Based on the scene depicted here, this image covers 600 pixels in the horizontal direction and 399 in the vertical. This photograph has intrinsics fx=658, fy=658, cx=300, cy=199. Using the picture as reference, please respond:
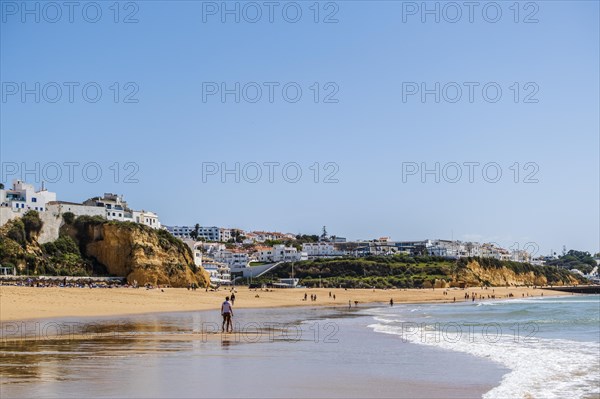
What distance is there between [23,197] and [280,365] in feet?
197

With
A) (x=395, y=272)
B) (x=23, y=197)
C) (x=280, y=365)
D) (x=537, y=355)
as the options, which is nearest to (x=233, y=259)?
(x=395, y=272)

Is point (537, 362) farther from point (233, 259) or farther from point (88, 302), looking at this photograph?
point (233, 259)

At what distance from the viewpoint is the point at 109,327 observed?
72.3ft

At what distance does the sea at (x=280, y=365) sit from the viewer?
9613 millimetres

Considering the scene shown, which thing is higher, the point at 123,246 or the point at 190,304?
the point at 123,246

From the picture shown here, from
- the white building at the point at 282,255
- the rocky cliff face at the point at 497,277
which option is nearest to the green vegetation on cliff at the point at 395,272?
the rocky cliff face at the point at 497,277

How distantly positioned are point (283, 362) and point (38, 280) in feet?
137

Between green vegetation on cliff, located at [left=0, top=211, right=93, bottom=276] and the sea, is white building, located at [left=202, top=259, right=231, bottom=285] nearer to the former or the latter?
green vegetation on cliff, located at [left=0, top=211, right=93, bottom=276]

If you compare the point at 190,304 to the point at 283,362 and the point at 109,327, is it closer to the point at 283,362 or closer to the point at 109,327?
the point at 109,327

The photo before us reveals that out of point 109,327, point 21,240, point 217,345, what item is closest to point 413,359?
point 217,345

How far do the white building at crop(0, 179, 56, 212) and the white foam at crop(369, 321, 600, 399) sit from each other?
50470 mm

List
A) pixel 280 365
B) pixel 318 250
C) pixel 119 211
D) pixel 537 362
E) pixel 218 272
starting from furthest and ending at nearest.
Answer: pixel 318 250, pixel 218 272, pixel 119 211, pixel 537 362, pixel 280 365

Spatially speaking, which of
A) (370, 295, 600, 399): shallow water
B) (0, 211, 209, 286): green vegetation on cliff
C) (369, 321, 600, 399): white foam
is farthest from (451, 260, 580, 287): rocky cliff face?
(369, 321, 600, 399): white foam

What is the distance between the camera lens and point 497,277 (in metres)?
126
